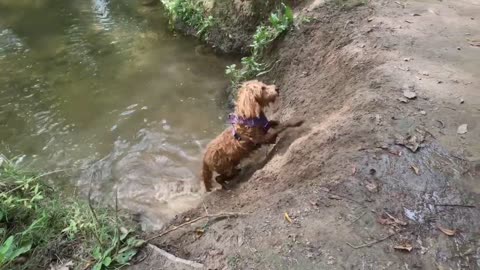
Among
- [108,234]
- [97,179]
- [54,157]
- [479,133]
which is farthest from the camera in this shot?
[54,157]

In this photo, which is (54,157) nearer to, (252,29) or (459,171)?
(252,29)

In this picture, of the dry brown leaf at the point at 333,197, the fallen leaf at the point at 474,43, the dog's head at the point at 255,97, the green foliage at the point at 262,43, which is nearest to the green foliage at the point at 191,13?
the green foliage at the point at 262,43

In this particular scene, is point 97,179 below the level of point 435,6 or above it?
below

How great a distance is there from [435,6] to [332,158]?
442 centimetres

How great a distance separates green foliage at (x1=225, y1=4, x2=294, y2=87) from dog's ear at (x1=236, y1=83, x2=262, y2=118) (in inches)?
88.8

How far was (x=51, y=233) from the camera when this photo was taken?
4.08 meters

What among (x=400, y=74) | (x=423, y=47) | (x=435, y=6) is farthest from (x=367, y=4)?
(x=400, y=74)

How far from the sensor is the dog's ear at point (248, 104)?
493 centimetres

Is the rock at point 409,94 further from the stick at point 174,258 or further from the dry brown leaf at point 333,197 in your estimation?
the stick at point 174,258

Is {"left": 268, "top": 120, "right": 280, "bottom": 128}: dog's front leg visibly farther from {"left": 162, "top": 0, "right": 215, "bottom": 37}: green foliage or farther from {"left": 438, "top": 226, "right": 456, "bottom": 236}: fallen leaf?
{"left": 162, "top": 0, "right": 215, "bottom": 37}: green foliage

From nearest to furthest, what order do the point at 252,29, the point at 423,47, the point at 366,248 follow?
the point at 366,248, the point at 423,47, the point at 252,29

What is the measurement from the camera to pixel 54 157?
6836 mm

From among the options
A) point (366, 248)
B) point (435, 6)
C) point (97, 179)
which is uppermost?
point (435, 6)

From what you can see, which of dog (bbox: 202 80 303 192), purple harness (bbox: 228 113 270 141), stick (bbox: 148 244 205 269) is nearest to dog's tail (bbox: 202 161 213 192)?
dog (bbox: 202 80 303 192)
